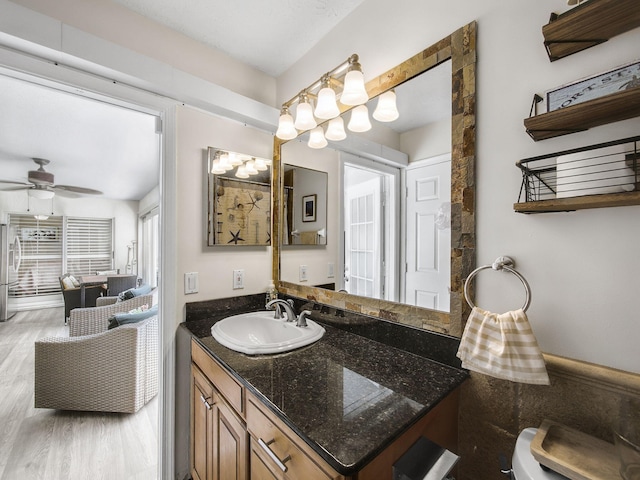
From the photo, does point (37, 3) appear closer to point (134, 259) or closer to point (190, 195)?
point (190, 195)

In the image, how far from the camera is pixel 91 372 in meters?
2.18

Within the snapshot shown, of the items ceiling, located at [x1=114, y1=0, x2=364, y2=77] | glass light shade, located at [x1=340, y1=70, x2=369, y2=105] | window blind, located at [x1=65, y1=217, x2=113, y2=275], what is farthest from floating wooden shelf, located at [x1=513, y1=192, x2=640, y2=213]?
window blind, located at [x1=65, y1=217, x2=113, y2=275]

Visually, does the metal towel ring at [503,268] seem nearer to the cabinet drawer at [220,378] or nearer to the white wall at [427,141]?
the white wall at [427,141]

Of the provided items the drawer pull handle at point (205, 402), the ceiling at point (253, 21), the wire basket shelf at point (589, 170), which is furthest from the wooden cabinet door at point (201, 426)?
the ceiling at point (253, 21)

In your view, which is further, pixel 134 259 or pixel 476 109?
pixel 134 259

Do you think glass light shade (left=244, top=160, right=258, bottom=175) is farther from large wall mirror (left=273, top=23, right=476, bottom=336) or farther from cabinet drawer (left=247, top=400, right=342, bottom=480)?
cabinet drawer (left=247, top=400, right=342, bottom=480)

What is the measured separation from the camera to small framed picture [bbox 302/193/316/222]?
1.70 m

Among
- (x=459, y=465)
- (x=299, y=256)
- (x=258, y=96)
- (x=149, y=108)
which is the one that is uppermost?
(x=258, y=96)

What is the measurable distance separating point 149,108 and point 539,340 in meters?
1.94

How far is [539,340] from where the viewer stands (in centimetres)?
81

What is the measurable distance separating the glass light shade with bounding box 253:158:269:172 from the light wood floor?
1965 millimetres

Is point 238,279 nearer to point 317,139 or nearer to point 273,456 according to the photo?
point 317,139

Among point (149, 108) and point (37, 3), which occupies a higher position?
point (37, 3)

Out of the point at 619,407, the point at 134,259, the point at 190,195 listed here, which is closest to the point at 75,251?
the point at 134,259
